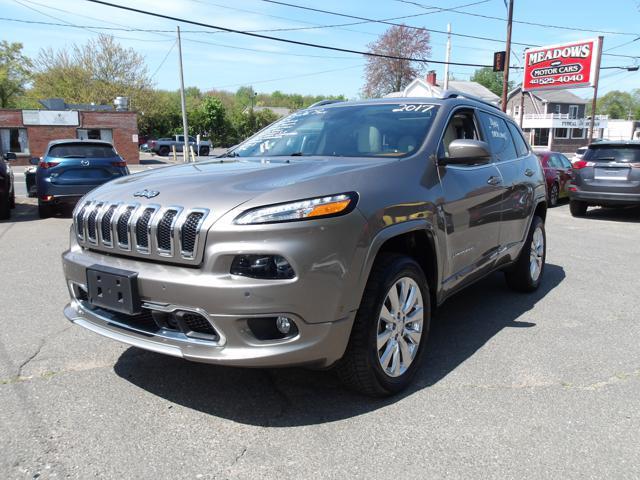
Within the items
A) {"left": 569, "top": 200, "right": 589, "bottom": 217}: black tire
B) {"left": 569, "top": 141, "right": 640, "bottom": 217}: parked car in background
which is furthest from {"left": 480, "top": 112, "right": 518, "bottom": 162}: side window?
{"left": 569, "top": 200, "right": 589, "bottom": 217}: black tire

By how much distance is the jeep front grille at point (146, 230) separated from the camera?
2525 mm

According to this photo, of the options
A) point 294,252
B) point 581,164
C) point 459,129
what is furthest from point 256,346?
point 581,164

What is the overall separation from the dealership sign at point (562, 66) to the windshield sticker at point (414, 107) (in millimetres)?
30772

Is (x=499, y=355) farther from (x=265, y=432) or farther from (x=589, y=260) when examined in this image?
(x=589, y=260)

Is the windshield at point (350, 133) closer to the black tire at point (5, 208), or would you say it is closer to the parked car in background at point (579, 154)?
the black tire at point (5, 208)

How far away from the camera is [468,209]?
374 cm

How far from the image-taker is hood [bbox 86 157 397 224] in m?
2.57

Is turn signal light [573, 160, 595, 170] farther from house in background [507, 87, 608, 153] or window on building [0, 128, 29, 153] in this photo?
house in background [507, 87, 608, 153]

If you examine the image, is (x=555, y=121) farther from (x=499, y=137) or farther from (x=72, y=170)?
(x=499, y=137)

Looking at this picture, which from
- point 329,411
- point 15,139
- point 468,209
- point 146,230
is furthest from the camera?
point 15,139

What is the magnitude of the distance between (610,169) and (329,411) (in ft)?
33.8

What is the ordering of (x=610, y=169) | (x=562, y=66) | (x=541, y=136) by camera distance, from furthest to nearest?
1. (x=541, y=136)
2. (x=562, y=66)
3. (x=610, y=169)

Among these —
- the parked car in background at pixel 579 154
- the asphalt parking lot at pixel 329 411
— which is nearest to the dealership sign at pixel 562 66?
the parked car in background at pixel 579 154

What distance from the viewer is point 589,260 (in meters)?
7.10
